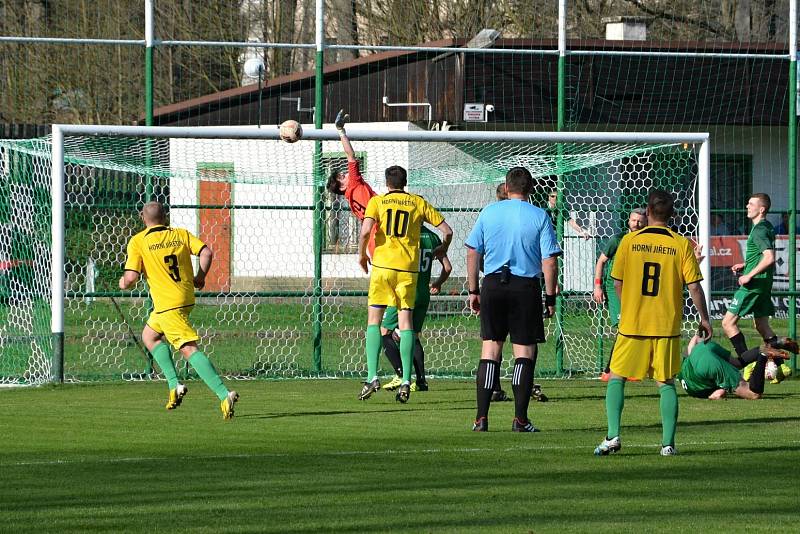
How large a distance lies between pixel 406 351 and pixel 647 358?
3441 millimetres

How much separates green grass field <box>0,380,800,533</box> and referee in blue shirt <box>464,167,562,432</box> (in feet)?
1.70

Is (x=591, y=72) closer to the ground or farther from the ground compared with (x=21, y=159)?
farther from the ground

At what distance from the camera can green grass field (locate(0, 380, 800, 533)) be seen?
6.84 meters

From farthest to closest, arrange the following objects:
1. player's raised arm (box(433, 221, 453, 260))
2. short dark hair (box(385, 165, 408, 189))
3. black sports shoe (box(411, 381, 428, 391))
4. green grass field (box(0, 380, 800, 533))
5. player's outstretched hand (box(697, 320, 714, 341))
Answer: black sports shoe (box(411, 381, 428, 391)) → player's raised arm (box(433, 221, 453, 260)) → short dark hair (box(385, 165, 408, 189)) → player's outstretched hand (box(697, 320, 714, 341)) → green grass field (box(0, 380, 800, 533))

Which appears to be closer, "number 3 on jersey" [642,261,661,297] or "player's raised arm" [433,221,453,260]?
"number 3 on jersey" [642,261,661,297]

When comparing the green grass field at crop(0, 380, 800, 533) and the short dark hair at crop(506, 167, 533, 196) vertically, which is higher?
the short dark hair at crop(506, 167, 533, 196)

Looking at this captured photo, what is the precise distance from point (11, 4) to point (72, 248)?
60.5 ft

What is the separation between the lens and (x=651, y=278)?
9156mm

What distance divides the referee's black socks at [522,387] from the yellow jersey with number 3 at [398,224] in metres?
2.30

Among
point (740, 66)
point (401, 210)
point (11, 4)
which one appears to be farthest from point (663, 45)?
point (11, 4)

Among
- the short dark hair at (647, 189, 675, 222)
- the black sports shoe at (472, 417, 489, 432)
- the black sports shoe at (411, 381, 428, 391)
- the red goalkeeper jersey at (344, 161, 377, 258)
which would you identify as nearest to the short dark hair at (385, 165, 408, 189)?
the red goalkeeper jersey at (344, 161, 377, 258)

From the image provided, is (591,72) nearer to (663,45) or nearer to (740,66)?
(663,45)

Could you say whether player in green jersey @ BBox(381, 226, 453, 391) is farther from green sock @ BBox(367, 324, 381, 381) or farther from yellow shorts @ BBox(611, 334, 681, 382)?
yellow shorts @ BBox(611, 334, 681, 382)

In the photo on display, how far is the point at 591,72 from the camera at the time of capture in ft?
78.7
